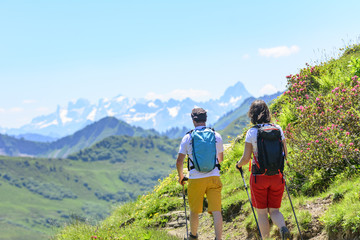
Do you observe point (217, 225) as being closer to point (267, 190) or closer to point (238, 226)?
point (267, 190)

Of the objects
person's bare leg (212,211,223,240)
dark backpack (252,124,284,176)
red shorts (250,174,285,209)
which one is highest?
dark backpack (252,124,284,176)

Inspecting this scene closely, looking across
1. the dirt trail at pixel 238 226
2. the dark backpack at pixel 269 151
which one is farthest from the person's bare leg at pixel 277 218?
the dirt trail at pixel 238 226

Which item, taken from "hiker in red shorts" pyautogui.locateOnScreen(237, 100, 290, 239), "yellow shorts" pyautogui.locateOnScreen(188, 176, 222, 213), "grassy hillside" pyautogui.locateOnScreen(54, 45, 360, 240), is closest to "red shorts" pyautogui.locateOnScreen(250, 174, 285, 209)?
"hiker in red shorts" pyautogui.locateOnScreen(237, 100, 290, 239)

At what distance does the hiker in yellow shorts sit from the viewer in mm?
6504

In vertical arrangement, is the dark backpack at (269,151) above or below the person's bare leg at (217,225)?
above

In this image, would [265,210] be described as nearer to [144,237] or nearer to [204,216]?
[144,237]

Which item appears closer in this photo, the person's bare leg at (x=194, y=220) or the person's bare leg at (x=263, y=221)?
the person's bare leg at (x=263, y=221)

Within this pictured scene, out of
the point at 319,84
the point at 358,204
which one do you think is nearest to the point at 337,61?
the point at 319,84

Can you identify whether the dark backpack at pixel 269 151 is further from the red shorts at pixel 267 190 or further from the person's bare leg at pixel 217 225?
the person's bare leg at pixel 217 225

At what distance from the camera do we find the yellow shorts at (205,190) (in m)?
6.56

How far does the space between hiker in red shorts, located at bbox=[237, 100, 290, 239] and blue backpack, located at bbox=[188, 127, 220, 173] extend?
0.59m

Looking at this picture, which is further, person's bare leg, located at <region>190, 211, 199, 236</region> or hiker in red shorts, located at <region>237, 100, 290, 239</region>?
person's bare leg, located at <region>190, 211, 199, 236</region>

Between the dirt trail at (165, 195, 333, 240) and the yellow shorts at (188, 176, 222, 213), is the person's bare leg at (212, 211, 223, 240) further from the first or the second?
the dirt trail at (165, 195, 333, 240)

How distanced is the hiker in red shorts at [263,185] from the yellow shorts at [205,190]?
2.35 feet
